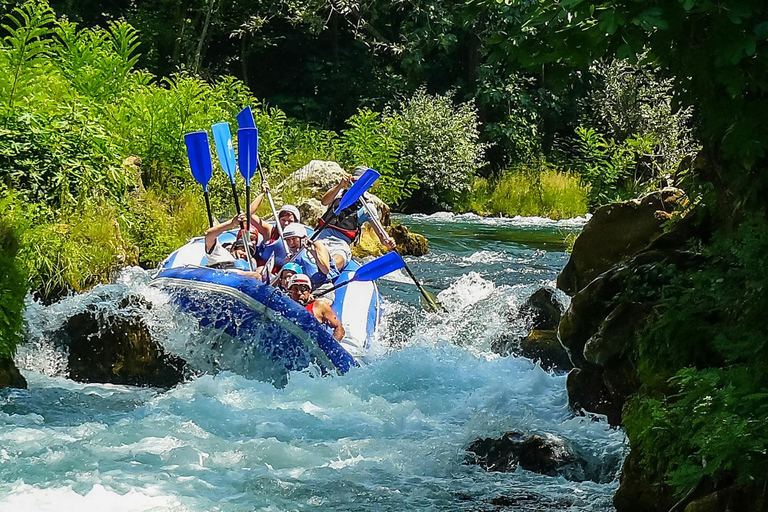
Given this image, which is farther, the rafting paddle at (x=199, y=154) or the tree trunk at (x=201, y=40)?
the tree trunk at (x=201, y=40)

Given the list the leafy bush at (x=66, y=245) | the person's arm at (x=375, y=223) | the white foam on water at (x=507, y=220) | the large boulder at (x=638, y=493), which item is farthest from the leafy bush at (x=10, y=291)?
the white foam on water at (x=507, y=220)

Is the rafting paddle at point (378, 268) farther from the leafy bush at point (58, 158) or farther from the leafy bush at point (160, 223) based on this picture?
the leafy bush at point (58, 158)

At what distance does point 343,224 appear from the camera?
7.16m

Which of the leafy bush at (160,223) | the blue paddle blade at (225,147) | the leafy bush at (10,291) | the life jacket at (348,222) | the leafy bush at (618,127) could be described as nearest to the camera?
the leafy bush at (10,291)

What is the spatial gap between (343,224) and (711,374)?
4.68m

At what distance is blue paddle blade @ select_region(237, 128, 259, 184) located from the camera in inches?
257

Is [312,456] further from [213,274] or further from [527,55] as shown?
[527,55]

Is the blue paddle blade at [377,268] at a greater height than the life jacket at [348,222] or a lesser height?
lesser

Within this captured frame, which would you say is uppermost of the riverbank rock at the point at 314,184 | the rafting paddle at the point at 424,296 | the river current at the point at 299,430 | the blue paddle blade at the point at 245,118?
the blue paddle blade at the point at 245,118

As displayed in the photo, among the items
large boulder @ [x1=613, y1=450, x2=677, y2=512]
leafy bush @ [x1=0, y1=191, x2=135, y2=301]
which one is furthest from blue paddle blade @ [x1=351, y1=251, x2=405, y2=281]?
large boulder @ [x1=613, y1=450, x2=677, y2=512]

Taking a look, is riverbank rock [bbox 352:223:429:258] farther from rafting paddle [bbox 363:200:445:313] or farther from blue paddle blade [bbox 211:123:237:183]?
blue paddle blade [bbox 211:123:237:183]

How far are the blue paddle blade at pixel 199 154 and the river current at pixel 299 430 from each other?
850mm

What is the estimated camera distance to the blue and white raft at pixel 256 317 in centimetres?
549

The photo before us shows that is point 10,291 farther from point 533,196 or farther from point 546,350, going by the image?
point 533,196
